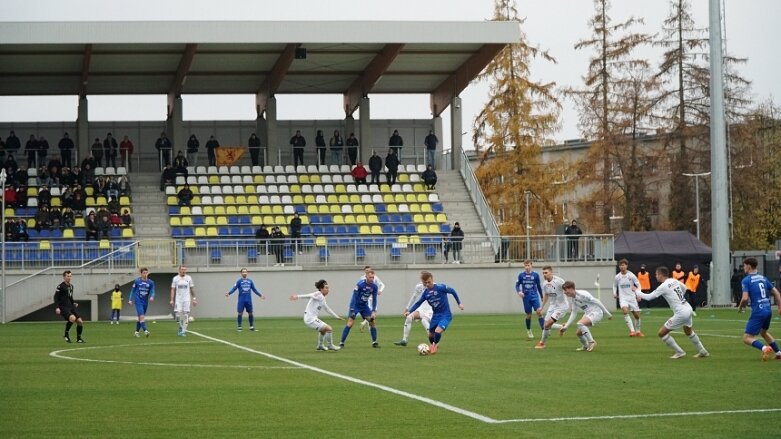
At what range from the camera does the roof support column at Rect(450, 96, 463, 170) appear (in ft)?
192

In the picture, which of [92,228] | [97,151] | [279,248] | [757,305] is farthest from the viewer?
[97,151]

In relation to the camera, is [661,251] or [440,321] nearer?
[440,321]

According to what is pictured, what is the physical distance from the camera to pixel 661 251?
2132 inches

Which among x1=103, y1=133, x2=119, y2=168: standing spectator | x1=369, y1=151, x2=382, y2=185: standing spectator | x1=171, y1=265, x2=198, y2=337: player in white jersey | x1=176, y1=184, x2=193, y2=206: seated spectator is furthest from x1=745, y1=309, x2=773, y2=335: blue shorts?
x1=103, y1=133, x2=119, y2=168: standing spectator

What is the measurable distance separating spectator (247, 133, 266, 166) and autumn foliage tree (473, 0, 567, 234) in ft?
53.6

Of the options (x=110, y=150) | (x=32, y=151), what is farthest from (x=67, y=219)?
(x=32, y=151)

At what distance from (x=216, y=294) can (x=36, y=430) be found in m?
32.5

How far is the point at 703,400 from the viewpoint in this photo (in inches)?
600

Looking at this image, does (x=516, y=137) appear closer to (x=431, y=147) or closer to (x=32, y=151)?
(x=431, y=147)

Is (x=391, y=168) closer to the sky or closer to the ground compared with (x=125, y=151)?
closer to the ground

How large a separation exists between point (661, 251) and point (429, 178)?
11.0 metres

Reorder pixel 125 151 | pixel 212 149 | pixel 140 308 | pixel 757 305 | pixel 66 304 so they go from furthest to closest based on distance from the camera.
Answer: pixel 212 149, pixel 125 151, pixel 140 308, pixel 66 304, pixel 757 305

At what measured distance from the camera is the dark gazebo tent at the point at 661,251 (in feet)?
177

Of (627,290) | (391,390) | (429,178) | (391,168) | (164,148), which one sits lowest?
(391,390)
